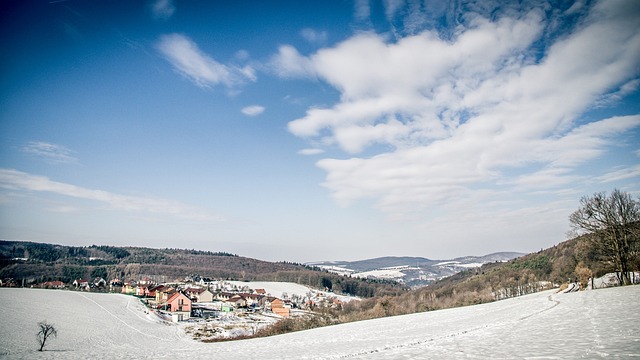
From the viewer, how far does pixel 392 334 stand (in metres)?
23.6

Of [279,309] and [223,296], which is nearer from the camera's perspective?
[279,309]

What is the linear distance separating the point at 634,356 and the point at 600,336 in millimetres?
4097

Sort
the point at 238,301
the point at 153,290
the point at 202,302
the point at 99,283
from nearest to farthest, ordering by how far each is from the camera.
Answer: the point at 238,301 < the point at 202,302 < the point at 153,290 < the point at 99,283

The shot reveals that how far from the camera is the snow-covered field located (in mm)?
12023

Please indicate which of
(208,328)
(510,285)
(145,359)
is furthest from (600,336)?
(510,285)

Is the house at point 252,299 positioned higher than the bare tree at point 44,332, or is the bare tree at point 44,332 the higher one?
the bare tree at point 44,332

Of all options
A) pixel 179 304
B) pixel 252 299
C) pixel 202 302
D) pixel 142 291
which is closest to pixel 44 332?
pixel 179 304

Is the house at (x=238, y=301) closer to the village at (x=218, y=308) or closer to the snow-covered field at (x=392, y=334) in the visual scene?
the village at (x=218, y=308)

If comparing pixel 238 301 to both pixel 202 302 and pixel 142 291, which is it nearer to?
pixel 202 302

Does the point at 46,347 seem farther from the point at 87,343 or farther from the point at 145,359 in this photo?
the point at 145,359

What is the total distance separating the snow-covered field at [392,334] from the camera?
39.4 feet

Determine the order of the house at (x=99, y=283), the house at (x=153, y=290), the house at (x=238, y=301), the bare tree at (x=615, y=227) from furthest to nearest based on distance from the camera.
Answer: the house at (x=99, y=283), the house at (x=153, y=290), the house at (x=238, y=301), the bare tree at (x=615, y=227)

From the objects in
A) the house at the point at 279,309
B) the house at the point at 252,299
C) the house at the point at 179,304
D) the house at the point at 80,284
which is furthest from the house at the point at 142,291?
the house at the point at 279,309

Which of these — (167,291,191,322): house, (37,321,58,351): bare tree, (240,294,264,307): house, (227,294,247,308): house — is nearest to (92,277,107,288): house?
(240,294,264,307): house
